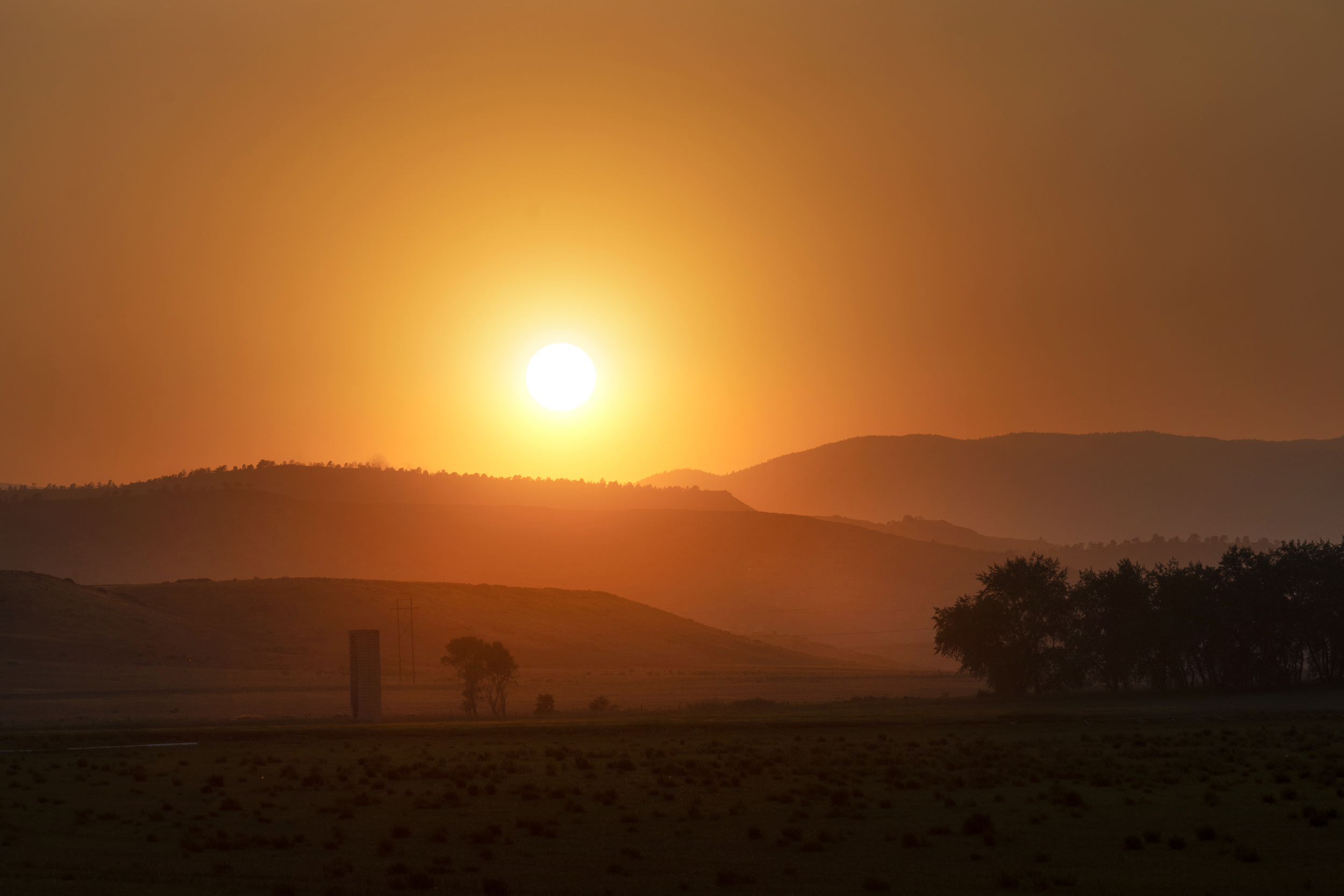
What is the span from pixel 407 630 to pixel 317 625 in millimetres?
8994

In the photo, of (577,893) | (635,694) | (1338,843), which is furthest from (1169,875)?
(635,694)

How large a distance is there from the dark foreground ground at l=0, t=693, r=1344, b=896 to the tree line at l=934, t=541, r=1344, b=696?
22257 millimetres

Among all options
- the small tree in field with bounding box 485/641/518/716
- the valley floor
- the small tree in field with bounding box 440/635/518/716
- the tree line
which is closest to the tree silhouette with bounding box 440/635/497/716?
the small tree in field with bounding box 440/635/518/716

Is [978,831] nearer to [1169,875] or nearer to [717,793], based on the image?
[1169,875]

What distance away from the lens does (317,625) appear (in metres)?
120

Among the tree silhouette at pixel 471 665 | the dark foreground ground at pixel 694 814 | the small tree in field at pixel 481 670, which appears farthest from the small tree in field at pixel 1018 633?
the tree silhouette at pixel 471 665

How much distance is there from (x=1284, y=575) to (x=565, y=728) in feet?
149

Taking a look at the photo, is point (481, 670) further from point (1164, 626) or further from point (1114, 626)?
point (1164, 626)

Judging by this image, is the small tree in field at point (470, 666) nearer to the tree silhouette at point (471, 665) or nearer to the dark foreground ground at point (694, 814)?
the tree silhouette at point (471, 665)

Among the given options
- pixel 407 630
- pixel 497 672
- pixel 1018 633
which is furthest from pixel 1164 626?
pixel 407 630

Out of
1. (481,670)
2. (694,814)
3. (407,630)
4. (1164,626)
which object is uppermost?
(407,630)

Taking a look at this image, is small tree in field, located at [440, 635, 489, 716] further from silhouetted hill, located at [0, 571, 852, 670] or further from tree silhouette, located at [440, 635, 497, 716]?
silhouetted hill, located at [0, 571, 852, 670]

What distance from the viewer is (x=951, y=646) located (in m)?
75.2

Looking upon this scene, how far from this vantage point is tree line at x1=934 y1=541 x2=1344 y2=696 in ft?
221
